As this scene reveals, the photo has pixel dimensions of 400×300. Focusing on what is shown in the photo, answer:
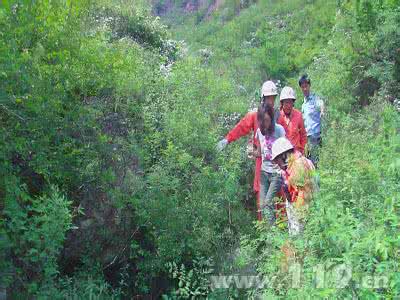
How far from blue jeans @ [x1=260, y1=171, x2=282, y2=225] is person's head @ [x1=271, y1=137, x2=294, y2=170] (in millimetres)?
548

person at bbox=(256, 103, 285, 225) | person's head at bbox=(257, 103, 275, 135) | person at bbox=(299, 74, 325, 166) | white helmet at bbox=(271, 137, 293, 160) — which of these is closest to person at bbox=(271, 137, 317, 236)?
white helmet at bbox=(271, 137, 293, 160)

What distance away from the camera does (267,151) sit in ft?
17.2

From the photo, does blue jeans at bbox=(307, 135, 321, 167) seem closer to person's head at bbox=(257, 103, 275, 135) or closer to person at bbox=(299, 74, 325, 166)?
person at bbox=(299, 74, 325, 166)

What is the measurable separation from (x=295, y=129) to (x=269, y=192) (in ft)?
3.24

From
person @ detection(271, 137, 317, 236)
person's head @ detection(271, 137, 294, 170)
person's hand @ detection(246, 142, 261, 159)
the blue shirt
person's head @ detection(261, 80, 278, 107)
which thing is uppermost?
the blue shirt

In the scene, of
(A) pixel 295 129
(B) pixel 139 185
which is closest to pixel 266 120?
(A) pixel 295 129

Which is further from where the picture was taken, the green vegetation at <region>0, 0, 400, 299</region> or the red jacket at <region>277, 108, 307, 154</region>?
the red jacket at <region>277, 108, 307, 154</region>

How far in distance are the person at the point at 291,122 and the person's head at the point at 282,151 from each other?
3.83 feet

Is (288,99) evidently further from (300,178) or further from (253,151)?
(300,178)

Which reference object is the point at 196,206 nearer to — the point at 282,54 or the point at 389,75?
the point at 389,75

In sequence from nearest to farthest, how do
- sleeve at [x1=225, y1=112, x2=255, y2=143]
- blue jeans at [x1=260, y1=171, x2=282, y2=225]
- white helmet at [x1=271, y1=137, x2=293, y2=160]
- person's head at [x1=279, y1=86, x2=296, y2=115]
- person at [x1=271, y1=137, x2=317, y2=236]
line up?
person at [x1=271, y1=137, x2=317, y2=236], white helmet at [x1=271, y1=137, x2=293, y2=160], blue jeans at [x1=260, y1=171, x2=282, y2=225], sleeve at [x1=225, y1=112, x2=255, y2=143], person's head at [x1=279, y1=86, x2=296, y2=115]

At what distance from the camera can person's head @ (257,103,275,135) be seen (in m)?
5.29

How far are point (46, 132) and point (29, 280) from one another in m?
1.22

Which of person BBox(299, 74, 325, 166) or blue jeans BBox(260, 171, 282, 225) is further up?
person BBox(299, 74, 325, 166)
